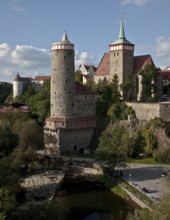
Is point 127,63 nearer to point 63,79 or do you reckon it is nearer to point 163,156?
point 63,79

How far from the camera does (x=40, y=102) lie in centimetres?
5588

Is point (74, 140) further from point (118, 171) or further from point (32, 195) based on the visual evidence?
point (32, 195)

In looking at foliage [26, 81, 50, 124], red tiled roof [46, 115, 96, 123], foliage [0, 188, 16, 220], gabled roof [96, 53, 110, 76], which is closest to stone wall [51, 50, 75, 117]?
red tiled roof [46, 115, 96, 123]

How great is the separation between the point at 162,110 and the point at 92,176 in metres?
13.0

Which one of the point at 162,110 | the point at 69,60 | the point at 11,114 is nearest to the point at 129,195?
the point at 162,110

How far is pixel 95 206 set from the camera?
1177 inches

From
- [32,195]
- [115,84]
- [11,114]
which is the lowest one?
[32,195]

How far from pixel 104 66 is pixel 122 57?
6038 mm

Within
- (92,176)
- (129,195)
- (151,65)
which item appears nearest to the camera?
(129,195)

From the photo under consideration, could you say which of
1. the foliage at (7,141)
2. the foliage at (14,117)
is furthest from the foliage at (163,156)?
the foliage at (14,117)

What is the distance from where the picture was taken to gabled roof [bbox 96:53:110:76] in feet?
192

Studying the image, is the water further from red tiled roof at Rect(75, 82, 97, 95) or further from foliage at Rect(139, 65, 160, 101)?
foliage at Rect(139, 65, 160, 101)

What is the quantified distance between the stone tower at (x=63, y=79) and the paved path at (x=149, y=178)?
43.5 ft

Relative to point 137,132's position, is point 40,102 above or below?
above
